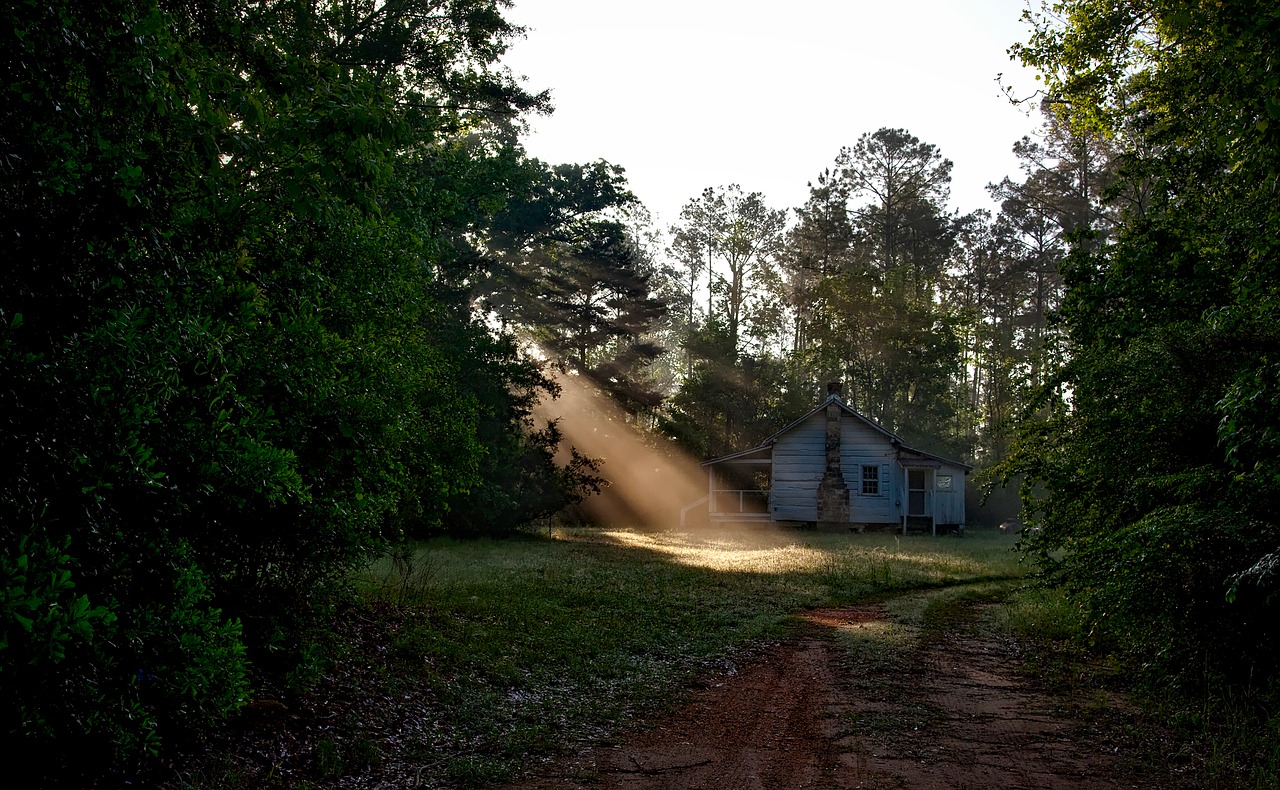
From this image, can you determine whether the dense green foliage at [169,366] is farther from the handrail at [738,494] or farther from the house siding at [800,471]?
the handrail at [738,494]

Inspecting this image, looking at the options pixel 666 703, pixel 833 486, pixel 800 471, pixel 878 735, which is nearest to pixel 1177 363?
pixel 878 735

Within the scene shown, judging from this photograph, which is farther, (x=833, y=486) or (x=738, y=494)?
(x=738, y=494)

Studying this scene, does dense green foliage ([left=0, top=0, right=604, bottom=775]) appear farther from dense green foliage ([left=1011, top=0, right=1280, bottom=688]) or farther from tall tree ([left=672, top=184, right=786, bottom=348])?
tall tree ([left=672, top=184, right=786, bottom=348])

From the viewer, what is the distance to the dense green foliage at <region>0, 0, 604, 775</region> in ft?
12.7

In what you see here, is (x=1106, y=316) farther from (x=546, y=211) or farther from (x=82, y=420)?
(x=546, y=211)

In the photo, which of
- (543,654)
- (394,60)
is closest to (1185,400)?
(543,654)

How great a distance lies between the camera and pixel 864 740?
290 inches

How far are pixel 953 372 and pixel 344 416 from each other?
55.2 meters

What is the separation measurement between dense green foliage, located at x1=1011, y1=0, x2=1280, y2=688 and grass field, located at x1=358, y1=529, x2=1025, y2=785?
476 centimetres

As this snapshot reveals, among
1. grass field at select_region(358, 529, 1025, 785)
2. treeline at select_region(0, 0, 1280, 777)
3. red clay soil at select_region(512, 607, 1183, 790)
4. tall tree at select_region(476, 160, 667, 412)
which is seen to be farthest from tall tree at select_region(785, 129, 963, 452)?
red clay soil at select_region(512, 607, 1183, 790)

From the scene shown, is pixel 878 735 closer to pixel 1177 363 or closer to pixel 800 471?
pixel 1177 363

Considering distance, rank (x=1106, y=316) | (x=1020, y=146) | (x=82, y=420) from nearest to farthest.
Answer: (x=82, y=420) < (x=1106, y=316) < (x=1020, y=146)

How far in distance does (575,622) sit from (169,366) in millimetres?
9159

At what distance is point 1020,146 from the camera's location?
53.3 metres
